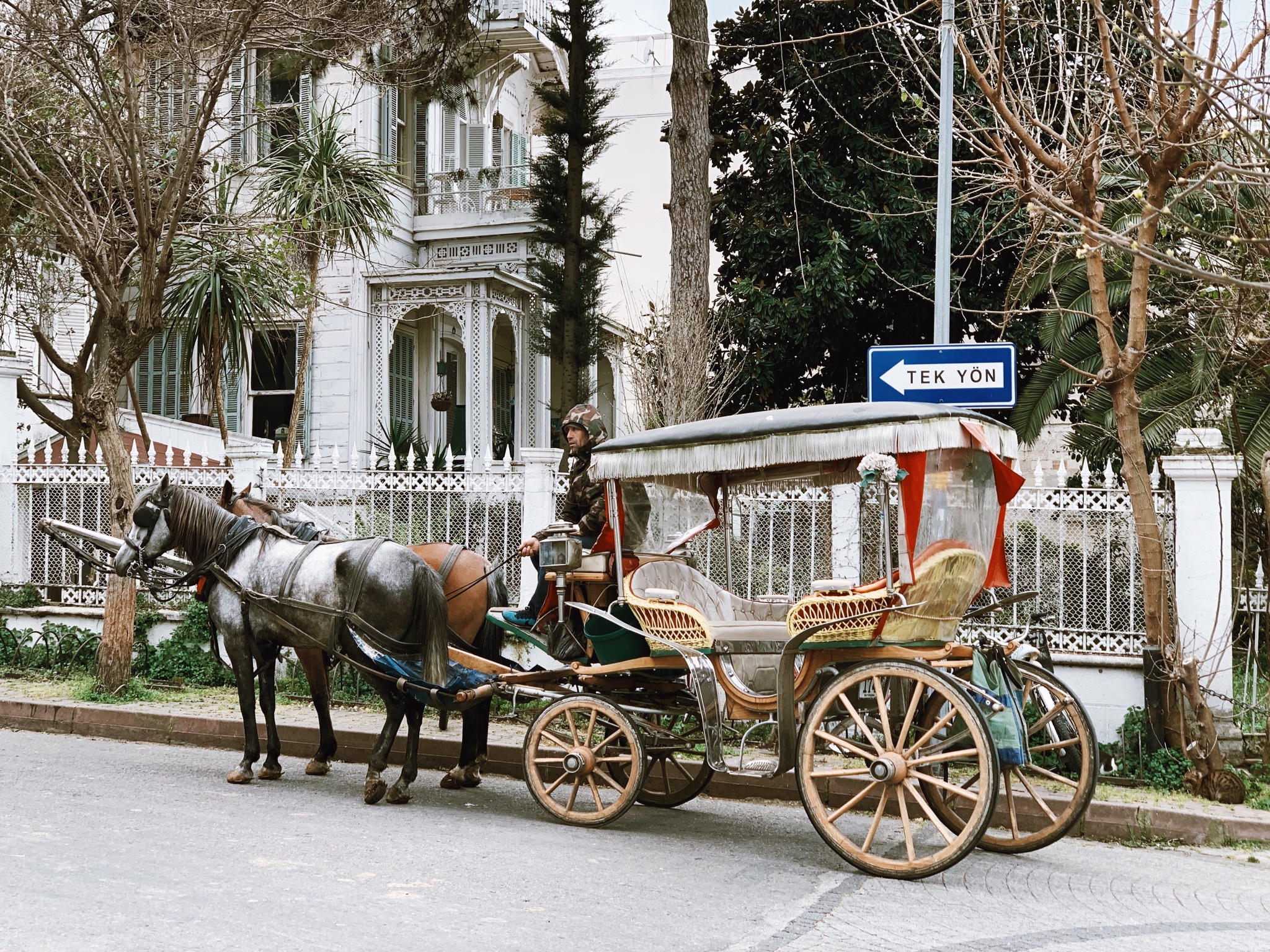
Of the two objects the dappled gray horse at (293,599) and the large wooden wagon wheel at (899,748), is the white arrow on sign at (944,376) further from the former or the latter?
the dappled gray horse at (293,599)

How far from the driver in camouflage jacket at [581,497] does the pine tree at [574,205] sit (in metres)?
7.01

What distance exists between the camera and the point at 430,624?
7480 millimetres

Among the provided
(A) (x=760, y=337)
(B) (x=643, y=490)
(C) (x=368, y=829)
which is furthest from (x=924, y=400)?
(A) (x=760, y=337)

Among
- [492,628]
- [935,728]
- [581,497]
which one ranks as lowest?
[935,728]

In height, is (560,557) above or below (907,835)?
above

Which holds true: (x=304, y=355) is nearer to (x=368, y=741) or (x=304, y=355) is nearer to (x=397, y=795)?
(x=368, y=741)

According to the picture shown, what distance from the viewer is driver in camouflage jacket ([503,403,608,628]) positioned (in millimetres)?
7715

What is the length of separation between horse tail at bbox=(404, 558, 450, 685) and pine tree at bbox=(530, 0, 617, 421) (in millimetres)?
7565

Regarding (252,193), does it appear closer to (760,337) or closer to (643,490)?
(760,337)

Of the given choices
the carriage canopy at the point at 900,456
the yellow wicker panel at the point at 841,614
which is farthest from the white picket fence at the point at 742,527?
the yellow wicker panel at the point at 841,614

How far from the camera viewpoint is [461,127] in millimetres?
22969

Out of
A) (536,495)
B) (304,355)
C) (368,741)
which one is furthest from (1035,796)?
(304,355)

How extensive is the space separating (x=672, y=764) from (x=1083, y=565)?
3379 mm

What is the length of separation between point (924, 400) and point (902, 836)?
2.81 metres
